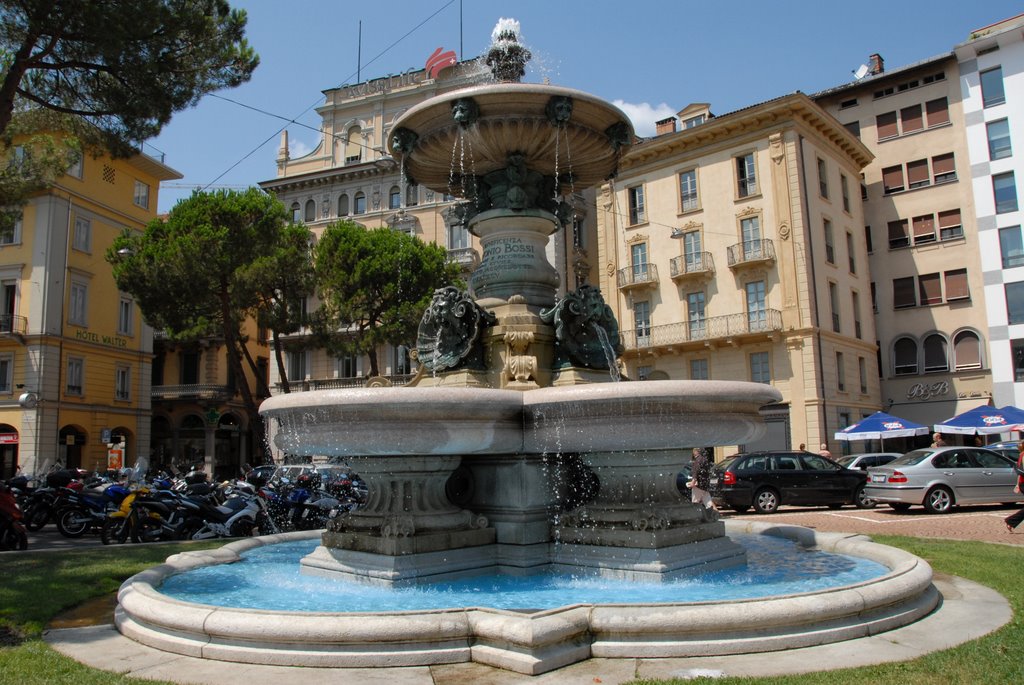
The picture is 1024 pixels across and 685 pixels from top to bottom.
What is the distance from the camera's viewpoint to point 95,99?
13.5 metres

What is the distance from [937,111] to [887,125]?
7.76 ft

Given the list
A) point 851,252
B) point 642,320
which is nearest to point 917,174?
point 851,252

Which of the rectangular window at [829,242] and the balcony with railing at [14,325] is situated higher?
the rectangular window at [829,242]

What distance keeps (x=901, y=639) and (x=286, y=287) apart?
30552 millimetres

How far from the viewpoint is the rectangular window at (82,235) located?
37.6m

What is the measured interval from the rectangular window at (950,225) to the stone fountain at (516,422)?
33553mm

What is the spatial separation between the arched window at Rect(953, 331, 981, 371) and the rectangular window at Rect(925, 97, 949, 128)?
9.78 metres

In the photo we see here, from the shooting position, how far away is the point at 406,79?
1725 inches

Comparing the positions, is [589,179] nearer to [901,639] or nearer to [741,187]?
[901,639]

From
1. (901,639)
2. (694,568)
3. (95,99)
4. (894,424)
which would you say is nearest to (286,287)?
(95,99)

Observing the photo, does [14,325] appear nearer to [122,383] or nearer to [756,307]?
[122,383]

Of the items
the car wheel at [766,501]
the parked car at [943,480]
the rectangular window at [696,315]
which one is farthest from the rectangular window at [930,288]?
the car wheel at [766,501]

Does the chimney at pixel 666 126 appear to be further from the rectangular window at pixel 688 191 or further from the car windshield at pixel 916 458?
the car windshield at pixel 916 458

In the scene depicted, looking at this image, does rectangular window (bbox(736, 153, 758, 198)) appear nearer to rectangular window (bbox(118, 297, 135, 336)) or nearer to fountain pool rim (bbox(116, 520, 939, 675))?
rectangular window (bbox(118, 297, 135, 336))
